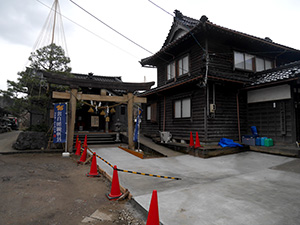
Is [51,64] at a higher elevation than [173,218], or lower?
higher

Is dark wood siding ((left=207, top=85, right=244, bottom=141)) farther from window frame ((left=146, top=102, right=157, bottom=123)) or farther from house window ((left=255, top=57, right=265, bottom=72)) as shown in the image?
window frame ((left=146, top=102, right=157, bottom=123))

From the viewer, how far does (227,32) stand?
10930 mm

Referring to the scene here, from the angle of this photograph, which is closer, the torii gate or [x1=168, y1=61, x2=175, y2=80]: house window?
the torii gate

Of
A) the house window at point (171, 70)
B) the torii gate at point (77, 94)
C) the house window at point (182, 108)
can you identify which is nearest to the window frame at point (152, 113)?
the house window at point (182, 108)

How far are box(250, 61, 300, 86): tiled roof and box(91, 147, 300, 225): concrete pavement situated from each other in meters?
3.89

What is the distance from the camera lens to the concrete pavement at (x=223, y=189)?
3.44 m

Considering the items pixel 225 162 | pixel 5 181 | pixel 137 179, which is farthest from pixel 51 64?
pixel 225 162

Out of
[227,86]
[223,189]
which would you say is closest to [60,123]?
[223,189]

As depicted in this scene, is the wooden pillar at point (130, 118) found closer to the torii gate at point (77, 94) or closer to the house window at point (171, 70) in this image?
the torii gate at point (77, 94)

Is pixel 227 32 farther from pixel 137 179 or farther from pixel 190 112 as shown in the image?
pixel 137 179

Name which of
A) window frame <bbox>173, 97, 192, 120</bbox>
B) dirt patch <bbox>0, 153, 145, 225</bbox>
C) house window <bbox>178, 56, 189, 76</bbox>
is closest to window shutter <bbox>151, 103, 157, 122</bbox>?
window frame <bbox>173, 97, 192, 120</bbox>

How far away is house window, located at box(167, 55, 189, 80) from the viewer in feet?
42.3

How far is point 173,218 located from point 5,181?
214 inches

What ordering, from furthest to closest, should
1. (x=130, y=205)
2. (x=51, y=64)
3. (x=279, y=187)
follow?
(x=51, y=64) < (x=279, y=187) < (x=130, y=205)
